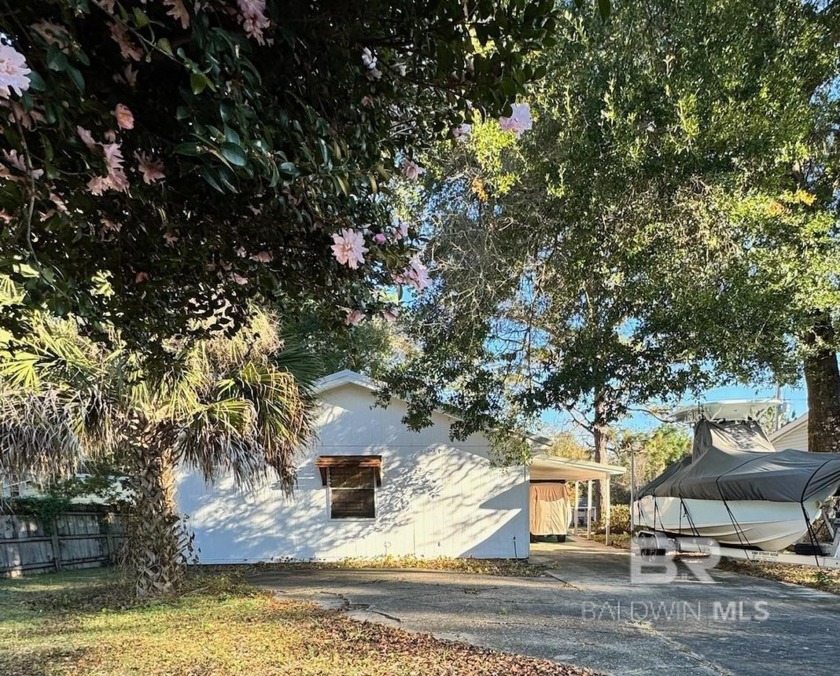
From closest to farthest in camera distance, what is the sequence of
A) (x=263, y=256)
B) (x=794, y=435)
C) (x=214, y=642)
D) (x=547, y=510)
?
1. (x=263, y=256)
2. (x=214, y=642)
3. (x=547, y=510)
4. (x=794, y=435)

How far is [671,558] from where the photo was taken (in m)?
14.3

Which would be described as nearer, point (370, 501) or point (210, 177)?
point (210, 177)

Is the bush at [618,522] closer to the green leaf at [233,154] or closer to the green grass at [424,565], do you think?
the green grass at [424,565]

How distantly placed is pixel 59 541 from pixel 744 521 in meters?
13.6

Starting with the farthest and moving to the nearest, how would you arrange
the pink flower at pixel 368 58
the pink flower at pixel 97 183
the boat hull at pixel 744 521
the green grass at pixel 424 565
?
1. the green grass at pixel 424 565
2. the boat hull at pixel 744 521
3. the pink flower at pixel 368 58
4. the pink flower at pixel 97 183

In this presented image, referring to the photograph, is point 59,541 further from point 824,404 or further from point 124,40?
point 824,404

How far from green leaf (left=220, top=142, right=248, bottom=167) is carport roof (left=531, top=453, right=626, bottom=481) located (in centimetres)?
1287

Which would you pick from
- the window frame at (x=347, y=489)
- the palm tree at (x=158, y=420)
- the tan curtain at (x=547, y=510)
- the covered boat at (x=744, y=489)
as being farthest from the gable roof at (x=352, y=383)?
the tan curtain at (x=547, y=510)

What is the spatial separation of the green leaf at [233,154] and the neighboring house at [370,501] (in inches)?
477

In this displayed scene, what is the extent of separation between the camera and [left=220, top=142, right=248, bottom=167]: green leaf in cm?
170

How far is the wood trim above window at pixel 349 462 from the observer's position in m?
13.9

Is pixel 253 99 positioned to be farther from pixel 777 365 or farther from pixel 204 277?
pixel 777 365

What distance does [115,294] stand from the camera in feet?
10.2

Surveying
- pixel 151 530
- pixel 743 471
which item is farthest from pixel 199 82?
pixel 743 471
